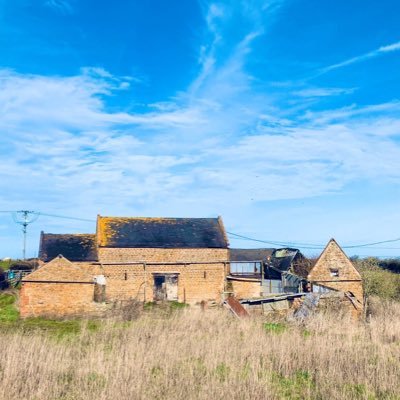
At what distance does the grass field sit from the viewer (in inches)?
315

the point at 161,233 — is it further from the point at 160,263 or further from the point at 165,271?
the point at 165,271

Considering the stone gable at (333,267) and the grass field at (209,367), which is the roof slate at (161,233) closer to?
the stone gable at (333,267)

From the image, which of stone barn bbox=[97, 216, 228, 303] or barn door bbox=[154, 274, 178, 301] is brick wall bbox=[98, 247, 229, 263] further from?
barn door bbox=[154, 274, 178, 301]

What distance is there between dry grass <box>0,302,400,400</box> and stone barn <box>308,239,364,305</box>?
17.1 m

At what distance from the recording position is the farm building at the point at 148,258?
31359 mm

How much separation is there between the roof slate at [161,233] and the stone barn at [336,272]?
698 cm

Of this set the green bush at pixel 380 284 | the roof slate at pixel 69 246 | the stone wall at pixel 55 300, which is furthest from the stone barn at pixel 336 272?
the roof slate at pixel 69 246

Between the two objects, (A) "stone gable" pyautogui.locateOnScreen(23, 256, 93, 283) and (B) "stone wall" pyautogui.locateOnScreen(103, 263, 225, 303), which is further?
(B) "stone wall" pyautogui.locateOnScreen(103, 263, 225, 303)

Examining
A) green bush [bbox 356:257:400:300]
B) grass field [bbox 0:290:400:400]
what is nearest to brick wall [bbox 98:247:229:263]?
green bush [bbox 356:257:400:300]

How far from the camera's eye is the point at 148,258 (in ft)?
106

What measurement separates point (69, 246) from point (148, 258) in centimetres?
554

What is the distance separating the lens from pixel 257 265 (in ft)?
121

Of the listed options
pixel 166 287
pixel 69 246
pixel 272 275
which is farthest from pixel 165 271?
→ pixel 272 275

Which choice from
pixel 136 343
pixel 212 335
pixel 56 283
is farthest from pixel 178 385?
pixel 56 283
